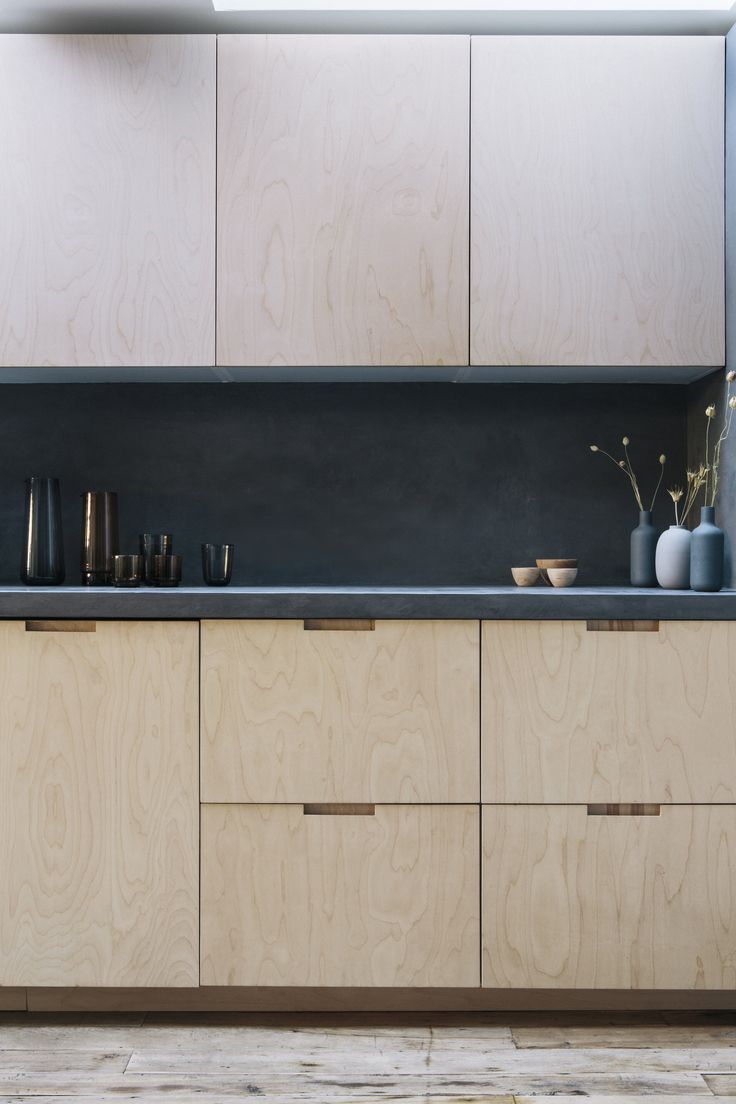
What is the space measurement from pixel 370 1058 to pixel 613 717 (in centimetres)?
88

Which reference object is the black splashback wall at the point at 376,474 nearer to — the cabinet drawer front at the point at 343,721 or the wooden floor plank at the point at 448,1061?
the cabinet drawer front at the point at 343,721

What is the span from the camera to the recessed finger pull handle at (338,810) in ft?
6.36

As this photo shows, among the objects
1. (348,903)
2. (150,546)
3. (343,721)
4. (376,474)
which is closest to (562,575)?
(376,474)

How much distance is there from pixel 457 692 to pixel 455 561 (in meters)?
0.68

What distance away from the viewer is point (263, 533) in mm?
2557

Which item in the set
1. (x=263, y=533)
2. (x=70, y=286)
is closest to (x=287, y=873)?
(x=263, y=533)

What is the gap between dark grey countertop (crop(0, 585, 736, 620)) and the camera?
1.93 m

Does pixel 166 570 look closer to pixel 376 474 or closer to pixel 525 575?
pixel 376 474

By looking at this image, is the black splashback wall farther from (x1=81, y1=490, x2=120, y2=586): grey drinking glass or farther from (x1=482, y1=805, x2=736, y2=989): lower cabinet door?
(x1=482, y1=805, x2=736, y2=989): lower cabinet door

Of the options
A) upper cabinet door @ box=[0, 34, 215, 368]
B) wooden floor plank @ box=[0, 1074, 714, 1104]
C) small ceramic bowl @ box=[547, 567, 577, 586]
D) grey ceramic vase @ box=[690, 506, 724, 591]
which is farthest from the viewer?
small ceramic bowl @ box=[547, 567, 577, 586]

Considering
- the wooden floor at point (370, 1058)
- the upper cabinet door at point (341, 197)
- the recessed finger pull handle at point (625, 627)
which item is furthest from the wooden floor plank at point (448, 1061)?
the upper cabinet door at point (341, 197)

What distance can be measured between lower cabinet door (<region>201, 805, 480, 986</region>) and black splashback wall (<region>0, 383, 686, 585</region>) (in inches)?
Result: 32.2

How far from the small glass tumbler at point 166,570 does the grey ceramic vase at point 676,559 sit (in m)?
1.27

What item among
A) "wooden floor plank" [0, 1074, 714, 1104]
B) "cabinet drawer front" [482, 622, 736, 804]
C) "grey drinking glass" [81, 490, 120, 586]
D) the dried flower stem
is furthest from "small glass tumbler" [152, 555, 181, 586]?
the dried flower stem
